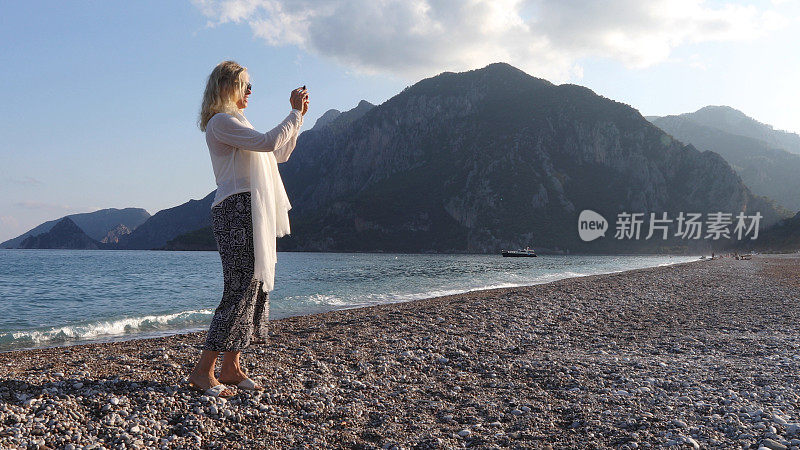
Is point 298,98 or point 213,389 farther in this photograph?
point 213,389

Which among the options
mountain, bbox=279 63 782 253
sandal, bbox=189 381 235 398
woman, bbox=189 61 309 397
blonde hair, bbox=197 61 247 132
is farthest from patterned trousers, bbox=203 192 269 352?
mountain, bbox=279 63 782 253

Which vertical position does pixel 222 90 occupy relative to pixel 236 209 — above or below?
above

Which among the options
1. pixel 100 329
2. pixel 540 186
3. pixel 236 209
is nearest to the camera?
pixel 236 209

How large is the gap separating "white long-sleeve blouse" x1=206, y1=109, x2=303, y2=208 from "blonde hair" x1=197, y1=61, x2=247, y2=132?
17cm

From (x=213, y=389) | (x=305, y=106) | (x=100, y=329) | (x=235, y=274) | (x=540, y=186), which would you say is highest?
(x=540, y=186)

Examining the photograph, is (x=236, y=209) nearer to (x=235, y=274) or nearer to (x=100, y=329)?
(x=235, y=274)

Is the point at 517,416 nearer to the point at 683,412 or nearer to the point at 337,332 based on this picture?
the point at 683,412

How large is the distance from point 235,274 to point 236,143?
1.19 metres

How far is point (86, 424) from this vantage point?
12.3 ft

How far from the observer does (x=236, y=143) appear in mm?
4148

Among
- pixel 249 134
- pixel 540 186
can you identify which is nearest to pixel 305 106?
pixel 249 134

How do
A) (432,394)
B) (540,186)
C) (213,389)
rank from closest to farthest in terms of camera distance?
(213,389), (432,394), (540,186)

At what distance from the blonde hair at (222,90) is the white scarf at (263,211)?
186 mm

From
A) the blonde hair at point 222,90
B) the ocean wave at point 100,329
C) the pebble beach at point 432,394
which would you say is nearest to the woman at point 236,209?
the blonde hair at point 222,90
